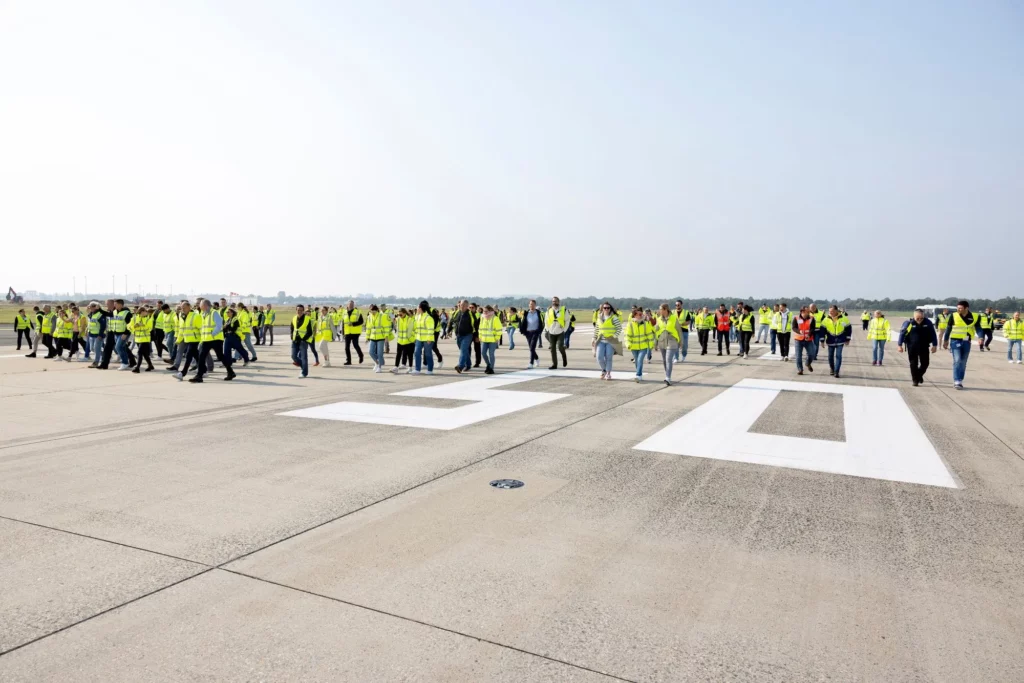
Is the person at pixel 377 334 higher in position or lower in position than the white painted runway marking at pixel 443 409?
higher

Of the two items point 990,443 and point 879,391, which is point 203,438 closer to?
point 990,443

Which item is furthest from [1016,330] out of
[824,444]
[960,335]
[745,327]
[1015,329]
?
[824,444]

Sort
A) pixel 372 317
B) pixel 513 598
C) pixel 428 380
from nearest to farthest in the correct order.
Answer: pixel 513 598 → pixel 428 380 → pixel 372 317

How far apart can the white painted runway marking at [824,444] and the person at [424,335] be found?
273 inches

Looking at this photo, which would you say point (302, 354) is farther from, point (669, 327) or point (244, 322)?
point (669, 327)

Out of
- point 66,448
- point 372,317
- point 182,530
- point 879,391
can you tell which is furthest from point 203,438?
point 879,391

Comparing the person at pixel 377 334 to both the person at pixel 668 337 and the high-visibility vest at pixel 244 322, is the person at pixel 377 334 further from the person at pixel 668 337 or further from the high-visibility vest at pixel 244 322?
the person at pixel 668 337

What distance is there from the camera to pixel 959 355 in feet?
45.7

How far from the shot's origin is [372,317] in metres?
16.6

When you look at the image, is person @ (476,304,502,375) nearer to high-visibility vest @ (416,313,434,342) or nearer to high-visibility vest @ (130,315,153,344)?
high-visibility vest @ (416,313,434,342)

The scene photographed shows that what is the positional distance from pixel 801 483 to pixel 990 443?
147 inches

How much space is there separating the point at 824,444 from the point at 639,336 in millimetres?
6408

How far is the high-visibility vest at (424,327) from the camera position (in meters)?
15.4

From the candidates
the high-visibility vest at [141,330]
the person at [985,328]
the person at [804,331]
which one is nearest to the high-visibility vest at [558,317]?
the person at [804,331]
